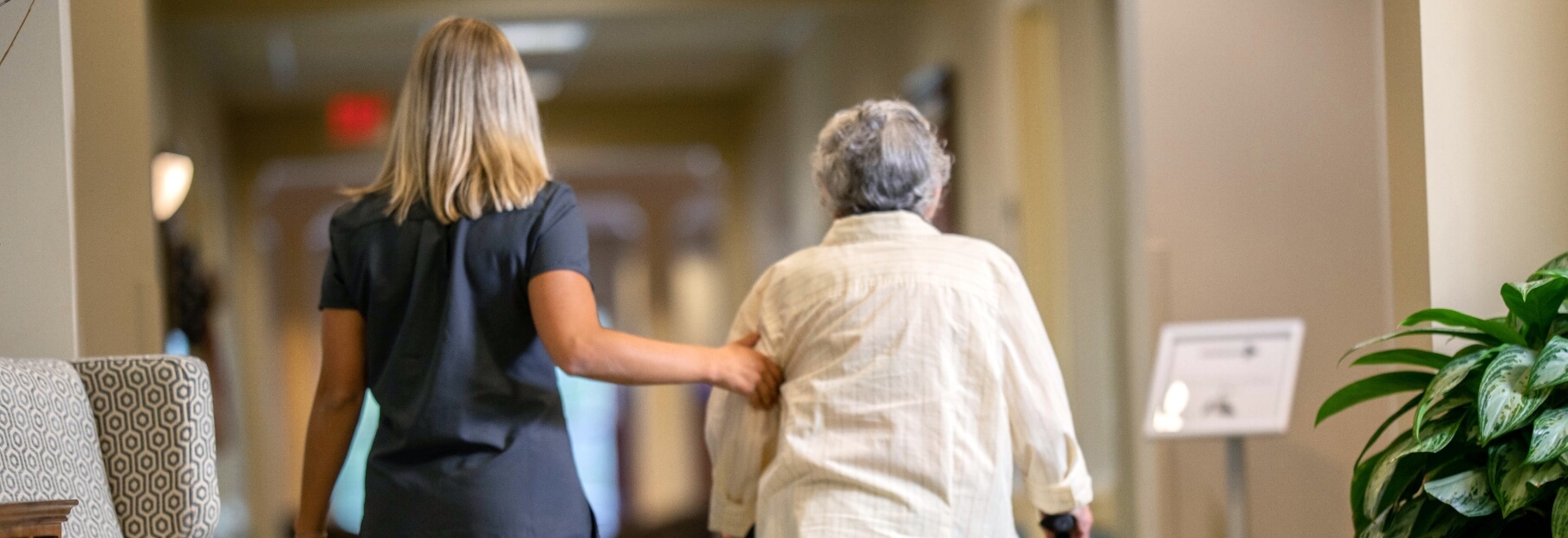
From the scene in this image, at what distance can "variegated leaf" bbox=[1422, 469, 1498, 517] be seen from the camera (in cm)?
232

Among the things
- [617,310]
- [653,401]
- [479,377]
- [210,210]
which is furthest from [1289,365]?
[617,310]

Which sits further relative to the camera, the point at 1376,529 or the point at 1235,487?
the point at 1235,487

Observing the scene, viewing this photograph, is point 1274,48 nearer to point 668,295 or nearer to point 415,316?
point 415,316

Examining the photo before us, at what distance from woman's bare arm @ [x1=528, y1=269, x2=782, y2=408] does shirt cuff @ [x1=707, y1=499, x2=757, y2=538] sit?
0.58 ft

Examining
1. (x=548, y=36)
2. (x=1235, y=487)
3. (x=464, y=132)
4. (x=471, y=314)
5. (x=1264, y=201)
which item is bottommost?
(x=1235, y=487)

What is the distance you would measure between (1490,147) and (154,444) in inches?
95.5

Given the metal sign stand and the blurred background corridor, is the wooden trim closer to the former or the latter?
the blurred background corridor

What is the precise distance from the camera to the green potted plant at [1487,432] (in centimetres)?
221

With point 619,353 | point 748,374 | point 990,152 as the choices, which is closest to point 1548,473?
point 748,374

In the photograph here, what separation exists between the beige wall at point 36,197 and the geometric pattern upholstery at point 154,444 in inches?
15.9

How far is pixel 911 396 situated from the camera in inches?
82.7

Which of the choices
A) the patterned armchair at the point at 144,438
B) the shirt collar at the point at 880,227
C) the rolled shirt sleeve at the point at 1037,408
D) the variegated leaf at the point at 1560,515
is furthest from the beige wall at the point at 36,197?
the variegated leaf at the point at 1560,515

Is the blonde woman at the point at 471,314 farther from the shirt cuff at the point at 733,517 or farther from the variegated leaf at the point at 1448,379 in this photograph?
the variegated leaf at the point at 1448,379

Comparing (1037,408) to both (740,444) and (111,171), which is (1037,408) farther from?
(111,171)
